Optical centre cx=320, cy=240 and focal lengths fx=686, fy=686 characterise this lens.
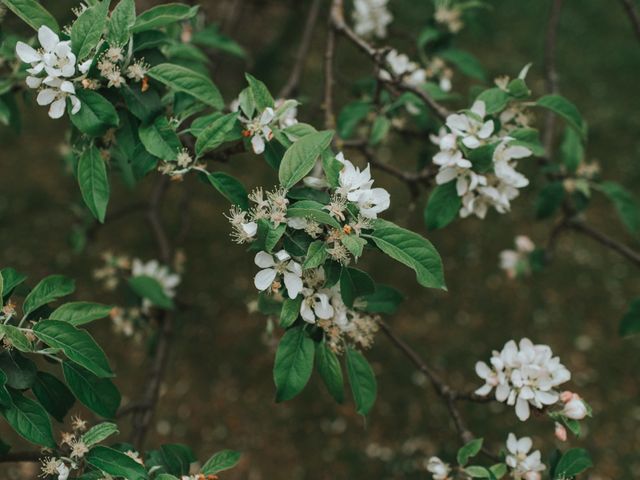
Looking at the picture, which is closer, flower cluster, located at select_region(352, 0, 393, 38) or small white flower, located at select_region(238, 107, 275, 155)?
small white flower, located at select_region(238, 107, 275, 155)

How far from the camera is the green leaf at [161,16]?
48.4 inches

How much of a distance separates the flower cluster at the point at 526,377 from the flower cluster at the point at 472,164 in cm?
30

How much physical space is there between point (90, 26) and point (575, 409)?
3.60 ft

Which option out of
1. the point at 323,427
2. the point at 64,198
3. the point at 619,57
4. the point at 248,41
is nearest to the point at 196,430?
the point at 323,427

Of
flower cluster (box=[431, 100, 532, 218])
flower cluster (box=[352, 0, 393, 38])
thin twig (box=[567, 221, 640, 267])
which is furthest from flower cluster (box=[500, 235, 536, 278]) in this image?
flower cluster (box=[431, 100, 532, 218])

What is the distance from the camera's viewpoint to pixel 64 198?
3.57 meters

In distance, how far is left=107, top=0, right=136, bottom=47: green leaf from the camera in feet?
3.90

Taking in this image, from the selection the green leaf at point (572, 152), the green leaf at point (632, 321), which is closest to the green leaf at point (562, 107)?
the green leaf at point (572, 152)

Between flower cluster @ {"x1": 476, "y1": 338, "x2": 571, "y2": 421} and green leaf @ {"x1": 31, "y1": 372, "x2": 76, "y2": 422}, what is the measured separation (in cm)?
80

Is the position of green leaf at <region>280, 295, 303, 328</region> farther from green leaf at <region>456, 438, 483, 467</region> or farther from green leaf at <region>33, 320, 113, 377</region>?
green leaf at <region>456, 438, 483, 467</region>

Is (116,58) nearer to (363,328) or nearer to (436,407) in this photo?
(363,328)

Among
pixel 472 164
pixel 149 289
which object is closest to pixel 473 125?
pixel 472 164

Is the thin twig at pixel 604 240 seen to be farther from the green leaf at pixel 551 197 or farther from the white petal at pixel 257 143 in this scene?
the white petal at pixel 257 143

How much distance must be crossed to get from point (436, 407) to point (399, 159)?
153 cm
